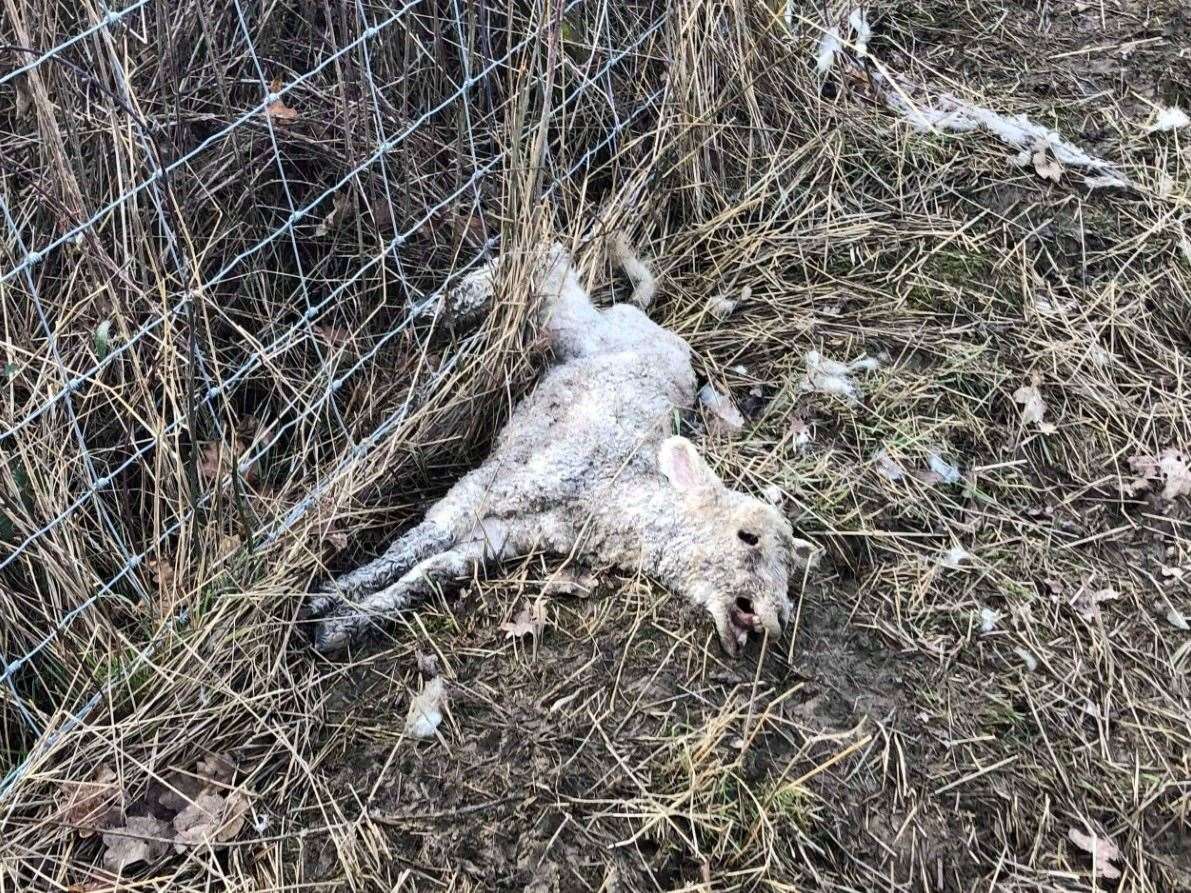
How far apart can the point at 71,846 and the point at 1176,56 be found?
13.4 ft

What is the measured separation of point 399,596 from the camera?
266 centimetres

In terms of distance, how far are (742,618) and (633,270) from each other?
1218mm

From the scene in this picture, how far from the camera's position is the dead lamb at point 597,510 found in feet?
8.58

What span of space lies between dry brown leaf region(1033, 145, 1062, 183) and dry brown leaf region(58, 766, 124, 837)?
10.2 feet

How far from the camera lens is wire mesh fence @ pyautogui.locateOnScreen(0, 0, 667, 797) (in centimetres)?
256

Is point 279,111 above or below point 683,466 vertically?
above

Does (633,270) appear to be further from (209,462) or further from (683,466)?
(209,462)

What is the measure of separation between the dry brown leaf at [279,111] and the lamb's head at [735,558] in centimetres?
A: 145

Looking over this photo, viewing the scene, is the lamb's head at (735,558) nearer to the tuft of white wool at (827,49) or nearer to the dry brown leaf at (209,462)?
the dry brown leaf at (209,462)

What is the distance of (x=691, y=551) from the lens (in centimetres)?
267

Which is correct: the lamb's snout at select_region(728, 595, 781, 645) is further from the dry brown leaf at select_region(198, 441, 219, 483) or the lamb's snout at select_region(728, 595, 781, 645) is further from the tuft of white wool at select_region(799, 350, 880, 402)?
the dry brown leaf at select_region(198, 441, 219, 483)

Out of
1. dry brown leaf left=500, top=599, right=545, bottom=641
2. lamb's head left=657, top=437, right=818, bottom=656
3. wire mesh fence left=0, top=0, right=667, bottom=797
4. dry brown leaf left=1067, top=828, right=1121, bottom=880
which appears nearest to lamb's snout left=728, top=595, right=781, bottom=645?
lamb's head left=657, top=437, right=818, bottom=656

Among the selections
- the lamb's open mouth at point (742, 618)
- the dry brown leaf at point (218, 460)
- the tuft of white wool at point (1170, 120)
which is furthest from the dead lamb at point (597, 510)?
the tuft of white wool at point (1170, 120)

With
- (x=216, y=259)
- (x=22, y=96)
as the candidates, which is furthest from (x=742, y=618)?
(x=22, y=96)
